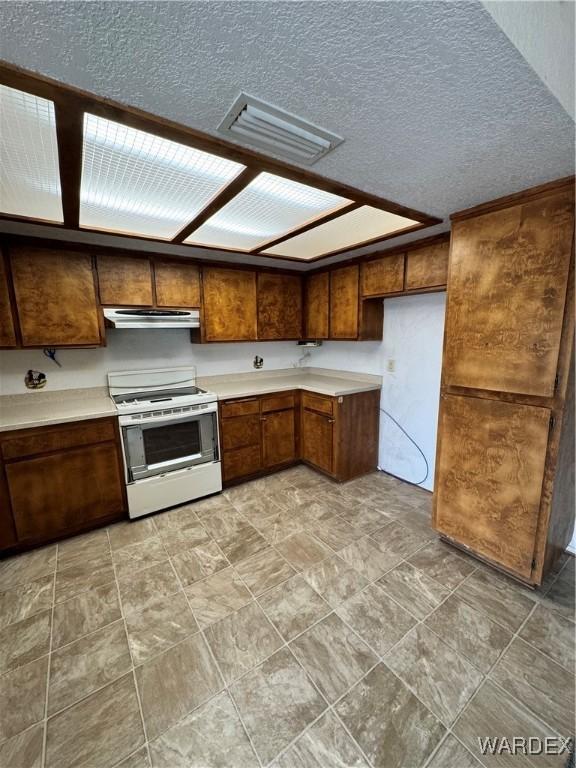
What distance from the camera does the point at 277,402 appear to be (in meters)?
3.19

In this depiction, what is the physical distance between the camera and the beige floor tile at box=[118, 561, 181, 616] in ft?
5.76

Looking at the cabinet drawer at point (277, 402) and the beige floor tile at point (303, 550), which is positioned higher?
the cabinet drawer at point (277, 402)

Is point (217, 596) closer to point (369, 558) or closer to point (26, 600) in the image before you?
point (369, 558)

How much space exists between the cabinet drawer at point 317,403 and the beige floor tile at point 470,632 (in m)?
1.68

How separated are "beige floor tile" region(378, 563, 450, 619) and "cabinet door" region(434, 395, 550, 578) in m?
0.38

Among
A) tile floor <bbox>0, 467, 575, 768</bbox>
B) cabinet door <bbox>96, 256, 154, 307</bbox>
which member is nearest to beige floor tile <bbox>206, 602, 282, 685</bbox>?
tile floor <bbox>0, 467, 575, 768</bbox>

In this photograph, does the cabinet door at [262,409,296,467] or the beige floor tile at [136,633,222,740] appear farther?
the cabinet door at [262,409,296,467]

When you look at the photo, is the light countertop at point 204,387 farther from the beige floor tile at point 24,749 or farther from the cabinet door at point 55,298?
the beige floor tile at point 24,749

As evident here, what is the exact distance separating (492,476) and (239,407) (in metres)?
2.04

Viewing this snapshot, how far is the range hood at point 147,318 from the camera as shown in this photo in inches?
94.7

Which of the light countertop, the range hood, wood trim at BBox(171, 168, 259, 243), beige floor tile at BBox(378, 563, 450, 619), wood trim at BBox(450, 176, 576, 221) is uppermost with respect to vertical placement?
wood trim at BBox(171, 168, 259, 243)

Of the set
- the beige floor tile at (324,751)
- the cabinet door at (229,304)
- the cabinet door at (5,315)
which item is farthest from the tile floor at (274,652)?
the cabinet door at (229,304)

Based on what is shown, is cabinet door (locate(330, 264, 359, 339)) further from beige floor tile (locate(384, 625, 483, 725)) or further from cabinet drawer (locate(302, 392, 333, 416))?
beige floor tile (locate(384, 625, 483, 725))

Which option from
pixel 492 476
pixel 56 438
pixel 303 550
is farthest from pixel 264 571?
pixel 56 438
